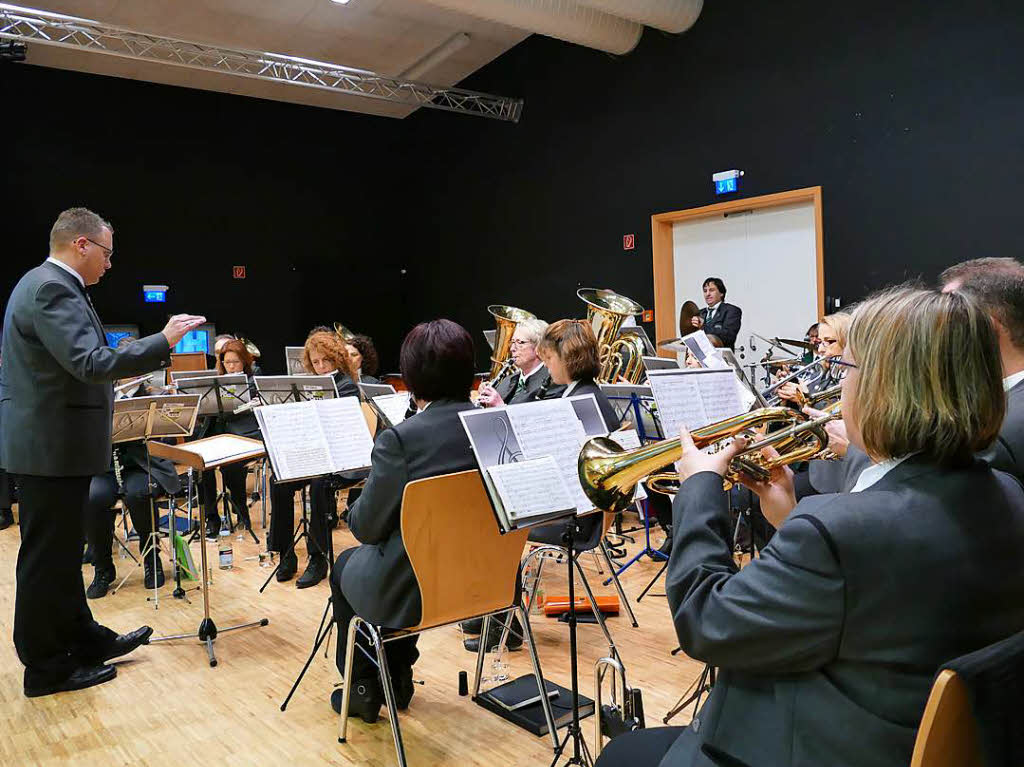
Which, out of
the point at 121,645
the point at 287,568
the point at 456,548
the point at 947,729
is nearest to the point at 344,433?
the point at 456,548

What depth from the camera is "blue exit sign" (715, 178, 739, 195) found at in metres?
8.14

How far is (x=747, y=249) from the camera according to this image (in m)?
8.38

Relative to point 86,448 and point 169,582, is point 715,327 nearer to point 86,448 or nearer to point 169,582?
point 169,582

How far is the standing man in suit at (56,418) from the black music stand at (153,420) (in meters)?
0.99

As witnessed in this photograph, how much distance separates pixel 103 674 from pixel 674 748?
111 inches

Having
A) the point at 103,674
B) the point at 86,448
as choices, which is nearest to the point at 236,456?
the point at 86,448

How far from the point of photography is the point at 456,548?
2490mm

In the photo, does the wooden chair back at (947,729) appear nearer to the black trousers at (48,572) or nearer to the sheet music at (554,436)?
the sheet music at (554,436)

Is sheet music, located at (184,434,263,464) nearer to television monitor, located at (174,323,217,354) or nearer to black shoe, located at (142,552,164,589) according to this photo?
black shoe, located at (142,552,164,589)

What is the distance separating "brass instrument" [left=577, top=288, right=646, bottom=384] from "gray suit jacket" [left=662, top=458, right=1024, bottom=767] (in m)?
4.26

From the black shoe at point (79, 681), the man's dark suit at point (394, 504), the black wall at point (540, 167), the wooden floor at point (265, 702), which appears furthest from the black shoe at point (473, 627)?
the black wall at point (540, 167)

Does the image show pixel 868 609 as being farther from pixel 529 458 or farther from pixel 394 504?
pixel 394 504

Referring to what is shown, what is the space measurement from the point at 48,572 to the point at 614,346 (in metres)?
3.60

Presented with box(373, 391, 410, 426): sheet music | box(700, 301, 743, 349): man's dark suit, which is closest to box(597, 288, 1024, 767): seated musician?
box(373, 391, 410, 426): sheet music
